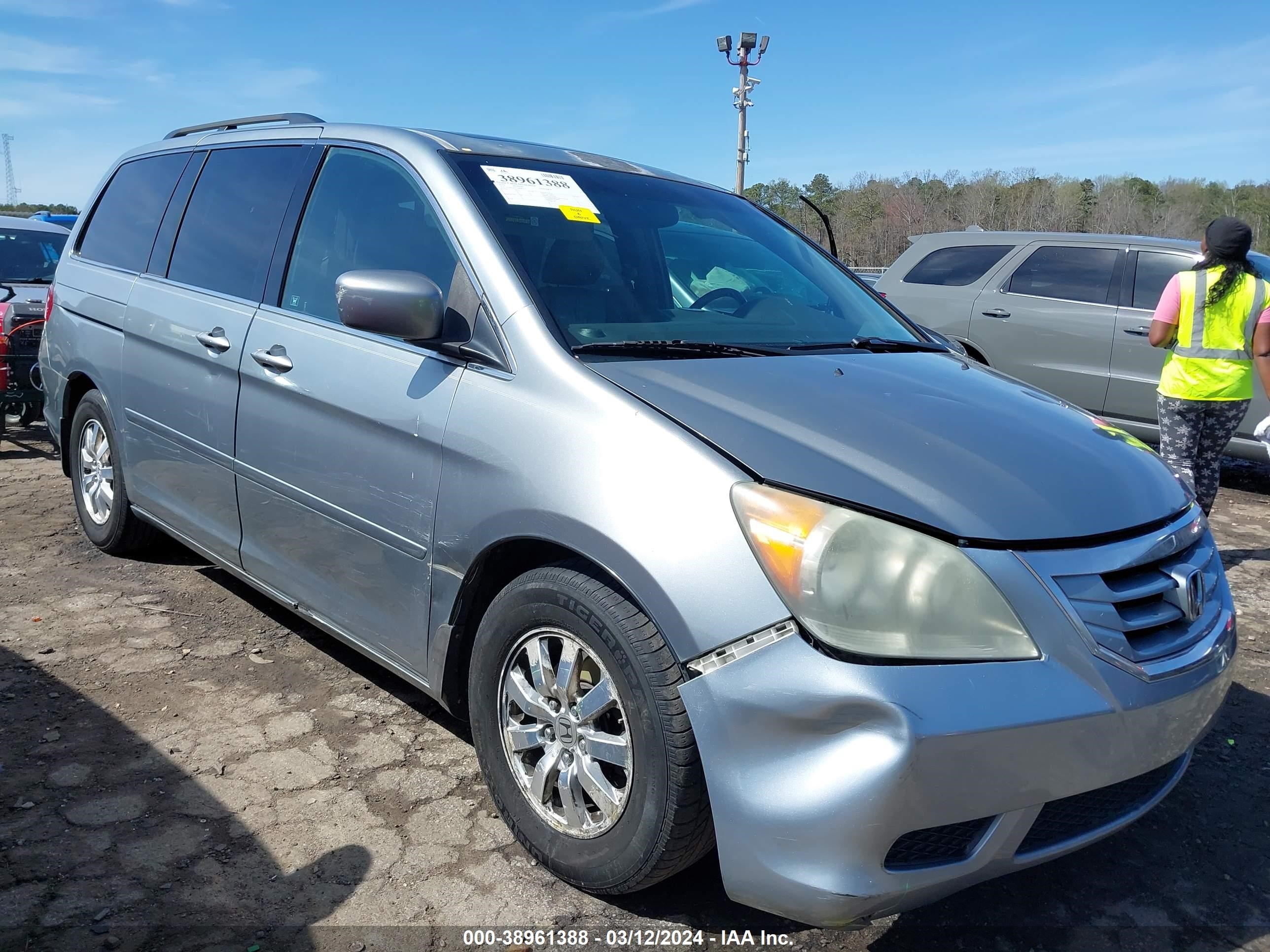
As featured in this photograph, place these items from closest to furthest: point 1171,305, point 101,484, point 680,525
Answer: point 680,525 → point 101,484 → point 1171,305

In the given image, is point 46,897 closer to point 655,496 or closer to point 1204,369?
point 655,496

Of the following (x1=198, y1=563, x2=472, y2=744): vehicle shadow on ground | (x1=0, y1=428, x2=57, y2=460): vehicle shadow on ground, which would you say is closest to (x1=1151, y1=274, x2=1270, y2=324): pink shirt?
(x1=198, y1=563, x2=472, y2=744): vehicle shadow on ground

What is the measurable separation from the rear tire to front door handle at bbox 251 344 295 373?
1.46 m

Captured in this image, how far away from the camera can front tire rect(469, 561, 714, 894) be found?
6.81 feet

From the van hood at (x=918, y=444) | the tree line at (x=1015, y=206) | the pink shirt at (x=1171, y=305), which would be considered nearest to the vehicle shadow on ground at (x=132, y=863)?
the van hood at (x=918, y=444)

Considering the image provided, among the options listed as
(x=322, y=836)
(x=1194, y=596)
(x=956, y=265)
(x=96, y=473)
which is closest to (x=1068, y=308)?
(x=956, y=265)

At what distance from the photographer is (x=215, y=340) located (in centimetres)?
346

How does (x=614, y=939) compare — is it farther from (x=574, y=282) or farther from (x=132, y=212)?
(x=132, y=212)

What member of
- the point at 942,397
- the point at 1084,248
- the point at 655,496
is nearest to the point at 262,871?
the point at 655,496

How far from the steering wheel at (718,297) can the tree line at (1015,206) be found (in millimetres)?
36141

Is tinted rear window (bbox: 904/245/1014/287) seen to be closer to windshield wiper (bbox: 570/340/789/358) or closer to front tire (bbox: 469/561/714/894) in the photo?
windshield wiper (bbox: 570/340/789/358)

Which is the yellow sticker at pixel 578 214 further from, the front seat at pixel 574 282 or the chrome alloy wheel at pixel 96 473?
the chrome alloy wheel at pixel 96 473

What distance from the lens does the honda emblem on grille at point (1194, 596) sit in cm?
221

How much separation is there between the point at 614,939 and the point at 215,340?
2.38 m
